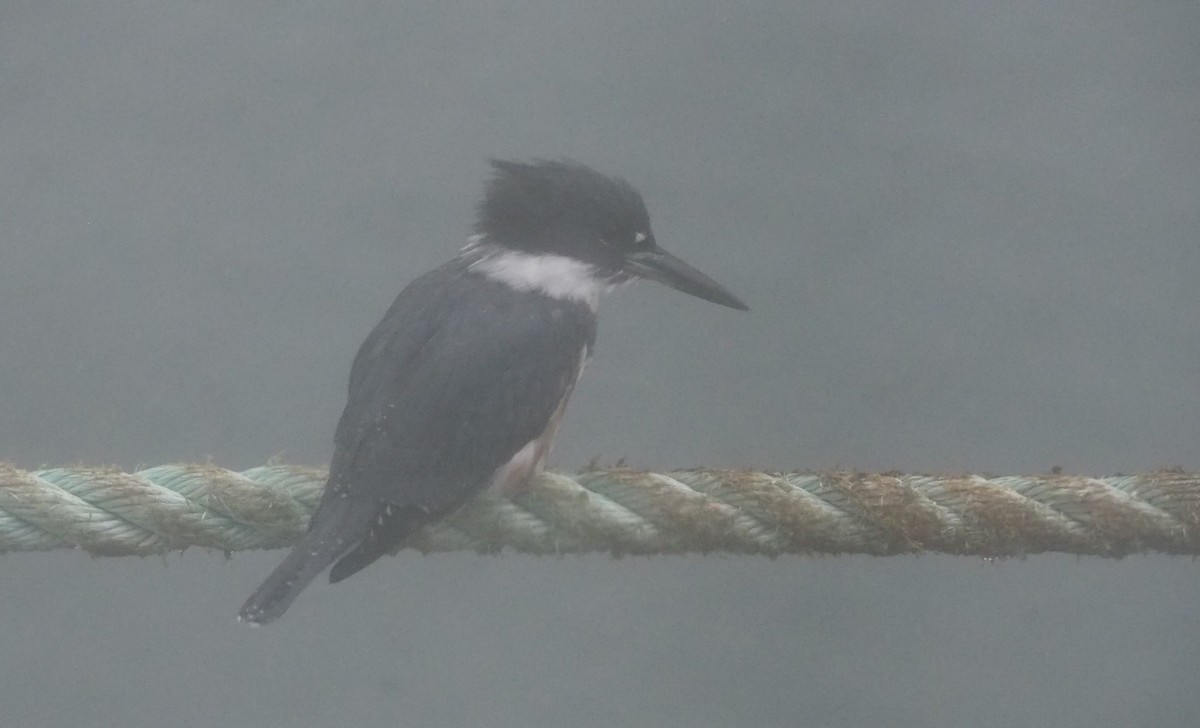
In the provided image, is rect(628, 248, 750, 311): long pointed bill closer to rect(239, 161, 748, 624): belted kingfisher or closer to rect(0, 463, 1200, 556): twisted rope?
rect(239, 161, 748, 624): belted kingfisher

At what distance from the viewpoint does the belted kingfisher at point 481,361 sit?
58.0 inches

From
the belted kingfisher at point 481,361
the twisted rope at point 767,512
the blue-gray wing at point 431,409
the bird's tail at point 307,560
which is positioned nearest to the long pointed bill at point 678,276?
the belted kingfisher at point 481,361

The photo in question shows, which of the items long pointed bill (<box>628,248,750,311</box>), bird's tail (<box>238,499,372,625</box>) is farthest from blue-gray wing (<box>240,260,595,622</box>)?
long pointed bill (<box>628,248,750,311</box>)

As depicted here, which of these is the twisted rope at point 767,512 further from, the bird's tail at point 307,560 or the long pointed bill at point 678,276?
the long pointed bill at point 678,276

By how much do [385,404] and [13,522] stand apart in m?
0.40

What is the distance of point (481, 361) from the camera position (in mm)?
1608

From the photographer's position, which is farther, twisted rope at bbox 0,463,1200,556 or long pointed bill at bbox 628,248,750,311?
long pointed bill at bbox 628,248,750,311

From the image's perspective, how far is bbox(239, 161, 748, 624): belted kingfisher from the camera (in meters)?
1.47

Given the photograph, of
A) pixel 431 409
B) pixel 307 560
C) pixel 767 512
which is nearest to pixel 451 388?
pixel 431 409

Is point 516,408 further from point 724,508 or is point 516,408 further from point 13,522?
point 13,522

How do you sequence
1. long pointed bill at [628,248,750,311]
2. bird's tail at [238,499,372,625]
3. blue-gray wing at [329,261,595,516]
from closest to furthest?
bird's tail at [238,499,372,625] → blue-gray wing at [329,261,595,516] → long pointed bill at [628,248,750,311]

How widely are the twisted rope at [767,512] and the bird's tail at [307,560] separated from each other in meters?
0.06

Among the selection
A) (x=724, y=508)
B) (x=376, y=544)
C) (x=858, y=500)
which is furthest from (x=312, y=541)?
(x=858, y=500)

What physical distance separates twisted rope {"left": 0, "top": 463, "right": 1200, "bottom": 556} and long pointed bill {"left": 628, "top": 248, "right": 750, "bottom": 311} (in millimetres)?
451
